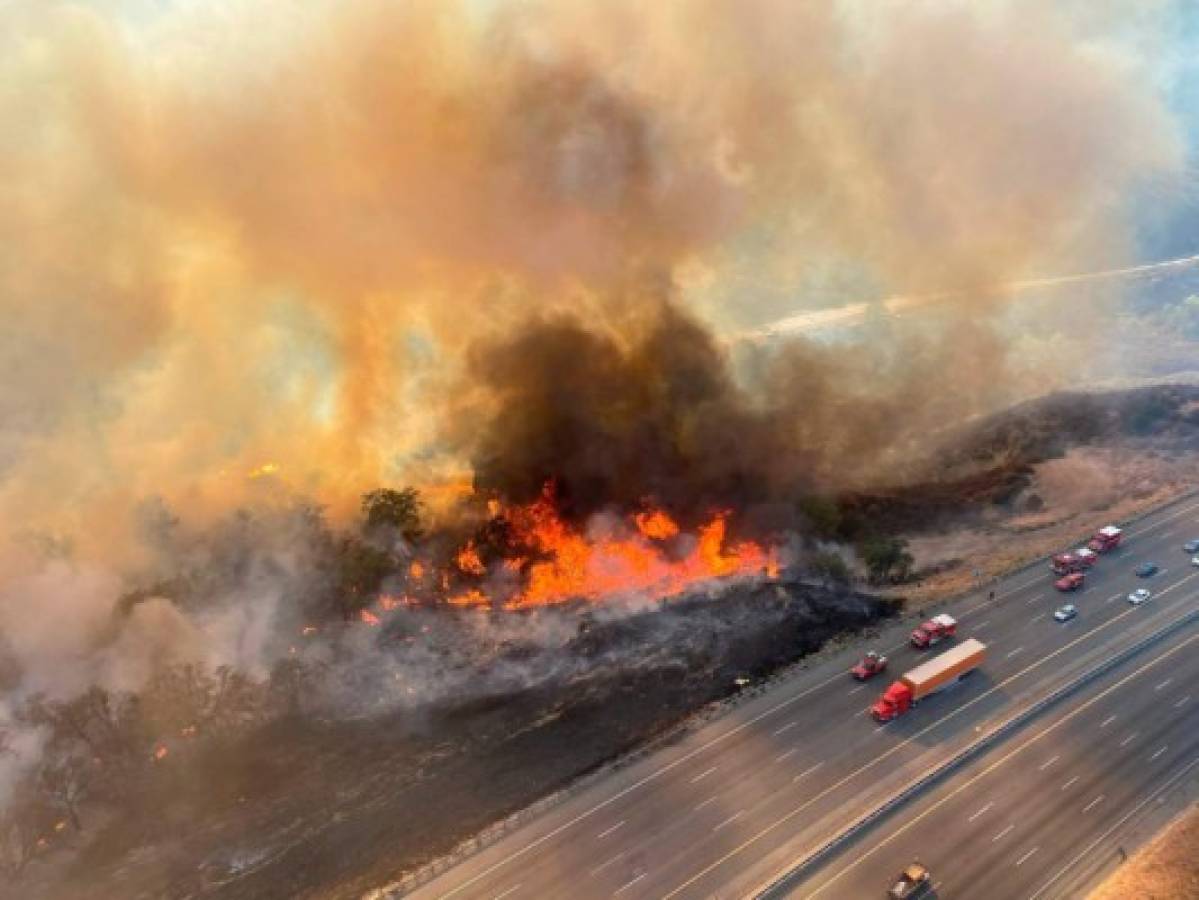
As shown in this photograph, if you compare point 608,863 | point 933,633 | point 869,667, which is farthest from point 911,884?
point 933,633

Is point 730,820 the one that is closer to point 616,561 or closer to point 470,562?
point 616,561

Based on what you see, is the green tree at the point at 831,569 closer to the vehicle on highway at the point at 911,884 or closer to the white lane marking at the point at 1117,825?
the white lane marking at the point at 1117,825

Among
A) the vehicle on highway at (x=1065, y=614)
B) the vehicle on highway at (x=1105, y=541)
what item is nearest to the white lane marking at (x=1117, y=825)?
the vehicle on highway at (x=1065, y=614)

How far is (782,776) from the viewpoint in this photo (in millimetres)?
38938

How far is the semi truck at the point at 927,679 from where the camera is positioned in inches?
1640

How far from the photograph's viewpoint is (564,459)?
67125 millimetres

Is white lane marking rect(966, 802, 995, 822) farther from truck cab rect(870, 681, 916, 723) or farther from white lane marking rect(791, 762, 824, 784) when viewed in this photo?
white lane marking rect(791, 762, 824, 784)

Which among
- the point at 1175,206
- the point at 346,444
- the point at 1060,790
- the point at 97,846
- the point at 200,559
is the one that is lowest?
the point at 1060,790

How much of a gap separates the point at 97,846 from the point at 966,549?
5679 cm

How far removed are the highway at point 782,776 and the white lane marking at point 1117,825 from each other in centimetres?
78

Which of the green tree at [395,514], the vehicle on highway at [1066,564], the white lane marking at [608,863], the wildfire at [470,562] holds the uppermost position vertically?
the green tree at [395,514]

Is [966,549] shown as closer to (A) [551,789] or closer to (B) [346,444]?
(A) [551,789]

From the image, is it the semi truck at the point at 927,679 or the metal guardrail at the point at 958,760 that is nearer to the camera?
the metal guardrail at the point at 958,760

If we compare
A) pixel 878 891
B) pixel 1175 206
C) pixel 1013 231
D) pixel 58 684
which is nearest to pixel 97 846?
pixel 58 684
